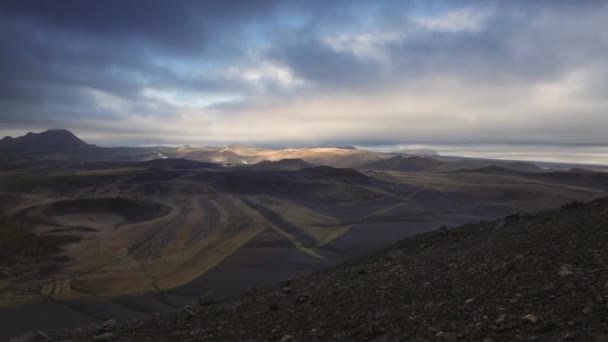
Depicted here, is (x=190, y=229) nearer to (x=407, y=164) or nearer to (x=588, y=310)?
(x=588, y=310)

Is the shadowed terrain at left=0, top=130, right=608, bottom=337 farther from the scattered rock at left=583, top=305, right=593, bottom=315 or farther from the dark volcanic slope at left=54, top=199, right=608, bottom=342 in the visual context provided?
the scattered rock at left=583, top=305, right=593, bottom=315

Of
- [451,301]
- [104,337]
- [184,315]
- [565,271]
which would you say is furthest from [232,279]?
[565,271]

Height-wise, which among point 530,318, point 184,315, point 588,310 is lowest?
point 184,315

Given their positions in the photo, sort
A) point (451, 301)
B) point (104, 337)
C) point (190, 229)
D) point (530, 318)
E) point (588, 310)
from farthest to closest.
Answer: point (190, 229)
point (104, 337)
point (451, 301)
point (530, 318)
point (588, 310)

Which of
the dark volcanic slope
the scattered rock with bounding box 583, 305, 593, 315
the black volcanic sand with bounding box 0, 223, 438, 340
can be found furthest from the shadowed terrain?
the scattered rock with bounding box 583, 305, 593, 315

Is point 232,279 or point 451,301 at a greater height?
point 451,301

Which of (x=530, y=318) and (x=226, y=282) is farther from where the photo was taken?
(x=226, y=282)

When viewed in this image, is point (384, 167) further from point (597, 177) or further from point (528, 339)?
point (528, 339)

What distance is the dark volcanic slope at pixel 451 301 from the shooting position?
6.18 meters

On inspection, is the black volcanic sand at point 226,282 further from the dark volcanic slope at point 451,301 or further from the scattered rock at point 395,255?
the scattered rock at point 395,255

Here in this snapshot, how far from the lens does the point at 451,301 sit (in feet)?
26.2

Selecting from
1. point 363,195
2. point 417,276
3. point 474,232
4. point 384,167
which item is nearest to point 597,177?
point 363,195

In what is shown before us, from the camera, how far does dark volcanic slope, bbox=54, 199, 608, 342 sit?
6.18 metres

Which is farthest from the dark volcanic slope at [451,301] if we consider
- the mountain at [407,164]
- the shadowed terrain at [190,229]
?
the mountain at [407,164]
